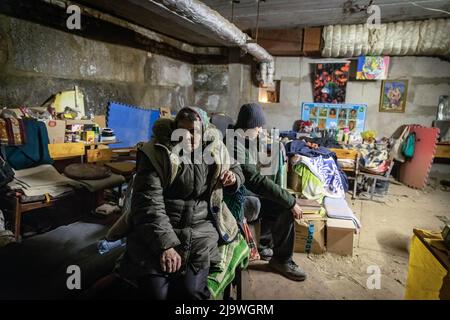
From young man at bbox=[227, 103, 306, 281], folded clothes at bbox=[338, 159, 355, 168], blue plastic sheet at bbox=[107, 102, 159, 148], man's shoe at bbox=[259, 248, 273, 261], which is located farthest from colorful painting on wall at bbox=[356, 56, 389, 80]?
man's shoe at bbox=[259, 248, 273, 261]

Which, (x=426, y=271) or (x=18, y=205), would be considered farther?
(x=18, y=205)

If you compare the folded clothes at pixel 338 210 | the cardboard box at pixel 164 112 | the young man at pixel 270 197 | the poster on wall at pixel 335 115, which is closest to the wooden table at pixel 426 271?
the young man at pixel 270 197

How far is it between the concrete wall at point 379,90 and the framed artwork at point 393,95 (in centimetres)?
10

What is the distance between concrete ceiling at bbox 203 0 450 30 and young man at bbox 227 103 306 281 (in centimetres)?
326

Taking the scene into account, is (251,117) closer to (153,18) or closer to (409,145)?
(153,18)

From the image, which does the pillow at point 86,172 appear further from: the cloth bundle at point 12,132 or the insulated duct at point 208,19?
the insulated duct at point 208,19

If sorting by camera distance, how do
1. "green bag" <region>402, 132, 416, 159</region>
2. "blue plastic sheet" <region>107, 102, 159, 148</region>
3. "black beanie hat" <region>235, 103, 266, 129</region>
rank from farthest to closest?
"green bag" <region>402, 132, 416, 159</region>, "blue plastic sheet" <region>107, 102, 159, 148</region>, "black beanie hat" <region>235, 103, 266, 129</region>

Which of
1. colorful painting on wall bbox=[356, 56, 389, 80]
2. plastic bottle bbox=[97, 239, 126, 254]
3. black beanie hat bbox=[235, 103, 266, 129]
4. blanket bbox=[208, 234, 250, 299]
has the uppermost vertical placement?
colorful painting on wall bbox=[356, 56, 389, 80]

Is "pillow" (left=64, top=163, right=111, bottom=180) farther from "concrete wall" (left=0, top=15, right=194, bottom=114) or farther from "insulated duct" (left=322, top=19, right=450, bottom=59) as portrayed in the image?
"insulated duct" (left=322, top=19, right=450, bottom=59)

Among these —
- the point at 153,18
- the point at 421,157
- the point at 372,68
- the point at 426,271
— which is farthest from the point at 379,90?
the point at 426,271

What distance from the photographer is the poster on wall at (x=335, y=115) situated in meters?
6.87

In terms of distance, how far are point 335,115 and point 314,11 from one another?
102 inches

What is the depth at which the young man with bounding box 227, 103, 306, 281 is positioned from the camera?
254 centimetres

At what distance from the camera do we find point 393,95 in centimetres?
661
